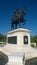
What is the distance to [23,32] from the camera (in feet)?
58.6

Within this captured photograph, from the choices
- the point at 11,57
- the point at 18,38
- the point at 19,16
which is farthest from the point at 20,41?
the point at 11,57

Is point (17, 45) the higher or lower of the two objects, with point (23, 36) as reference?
lower

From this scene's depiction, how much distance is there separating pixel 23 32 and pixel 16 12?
4.48 m

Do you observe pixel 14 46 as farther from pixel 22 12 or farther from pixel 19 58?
pixel 19 58

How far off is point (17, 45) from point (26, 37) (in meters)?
1.68

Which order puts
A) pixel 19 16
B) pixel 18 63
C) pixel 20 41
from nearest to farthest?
pixel 18 63 → pixel 20 41 → pixel 19 16

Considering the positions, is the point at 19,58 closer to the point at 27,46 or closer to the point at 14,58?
the point at 14,58

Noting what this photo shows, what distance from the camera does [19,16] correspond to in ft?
68.0

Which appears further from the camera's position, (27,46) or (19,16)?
(19,16)

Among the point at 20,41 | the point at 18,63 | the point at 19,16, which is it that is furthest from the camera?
the point at 19,16

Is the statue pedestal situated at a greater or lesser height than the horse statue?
lesser

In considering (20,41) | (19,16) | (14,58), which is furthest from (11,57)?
(19,16)

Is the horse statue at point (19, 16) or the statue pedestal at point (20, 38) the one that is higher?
the horse statue at point (19, 16)

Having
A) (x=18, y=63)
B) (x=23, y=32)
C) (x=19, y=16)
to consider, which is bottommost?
(x=18, y=63)
